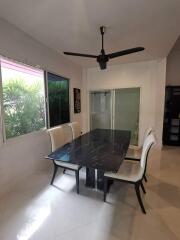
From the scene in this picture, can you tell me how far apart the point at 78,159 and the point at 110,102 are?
338 centimetres

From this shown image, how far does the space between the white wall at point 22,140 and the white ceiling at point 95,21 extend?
0.54 ft

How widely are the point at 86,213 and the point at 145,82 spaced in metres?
3.80

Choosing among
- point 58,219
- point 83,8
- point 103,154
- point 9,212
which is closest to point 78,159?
point 103,154

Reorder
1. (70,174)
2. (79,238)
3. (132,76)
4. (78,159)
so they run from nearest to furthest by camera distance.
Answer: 1. (79,238)
2. (78,159)
3. (70,174)
4. (132,76)

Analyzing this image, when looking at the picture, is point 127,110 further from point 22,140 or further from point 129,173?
point 22,140

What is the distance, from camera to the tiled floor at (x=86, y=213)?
1.56 m

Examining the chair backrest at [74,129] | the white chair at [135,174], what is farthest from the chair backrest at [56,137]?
the white chair at [135,174]

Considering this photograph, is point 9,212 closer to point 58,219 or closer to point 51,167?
point 58,219

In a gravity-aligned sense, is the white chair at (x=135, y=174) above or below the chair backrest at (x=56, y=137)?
below

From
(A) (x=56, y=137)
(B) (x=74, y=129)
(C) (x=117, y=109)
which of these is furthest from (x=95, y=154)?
(C) (x=117, y=109)

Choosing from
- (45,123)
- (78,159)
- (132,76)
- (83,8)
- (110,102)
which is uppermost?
(83,8)

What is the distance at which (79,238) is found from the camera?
1511 mm

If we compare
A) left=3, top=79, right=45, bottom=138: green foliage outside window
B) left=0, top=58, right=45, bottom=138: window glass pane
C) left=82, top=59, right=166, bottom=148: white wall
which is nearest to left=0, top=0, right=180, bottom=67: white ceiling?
left=0, top=58, right=45, bottom=138: window glass pane

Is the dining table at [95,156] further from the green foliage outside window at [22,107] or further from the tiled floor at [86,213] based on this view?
the green foliage outside window at [22,107]
